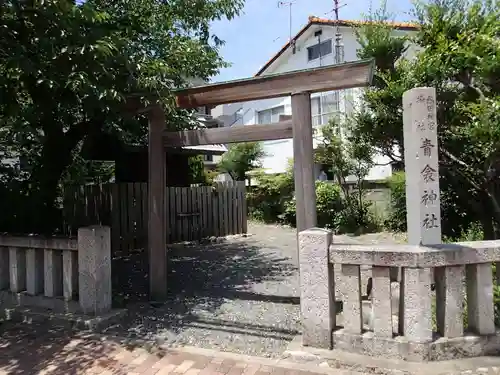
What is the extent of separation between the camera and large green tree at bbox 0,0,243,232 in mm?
4871

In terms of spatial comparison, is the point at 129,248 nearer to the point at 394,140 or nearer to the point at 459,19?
the point at 394,140

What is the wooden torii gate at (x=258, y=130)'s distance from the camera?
17.1ft

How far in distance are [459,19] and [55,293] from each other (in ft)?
26.7

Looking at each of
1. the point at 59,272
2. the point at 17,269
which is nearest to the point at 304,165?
the point at 59,272

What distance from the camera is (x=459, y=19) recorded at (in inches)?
292

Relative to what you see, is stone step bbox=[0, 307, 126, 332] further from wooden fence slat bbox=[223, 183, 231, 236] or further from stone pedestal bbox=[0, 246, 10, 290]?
wooden fence slat bbox=[223, 183, 231, 236]

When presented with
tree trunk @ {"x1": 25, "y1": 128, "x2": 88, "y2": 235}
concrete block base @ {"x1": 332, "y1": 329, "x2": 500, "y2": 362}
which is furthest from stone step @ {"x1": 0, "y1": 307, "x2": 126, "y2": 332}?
concrete block base @ {"x1": 332, "y1": 329, "x2": 500, "y2": 362}

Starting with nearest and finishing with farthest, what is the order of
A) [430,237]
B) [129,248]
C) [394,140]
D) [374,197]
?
[430,237]
[394,140]
[129,248]
[374,197]

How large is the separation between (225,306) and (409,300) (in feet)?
9.98

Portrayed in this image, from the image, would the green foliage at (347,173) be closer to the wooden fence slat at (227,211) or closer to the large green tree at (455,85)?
the wooden fence slat at (227,211)

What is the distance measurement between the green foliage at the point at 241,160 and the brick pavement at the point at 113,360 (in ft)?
52.2

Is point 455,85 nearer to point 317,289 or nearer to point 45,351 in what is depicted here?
point 317,289

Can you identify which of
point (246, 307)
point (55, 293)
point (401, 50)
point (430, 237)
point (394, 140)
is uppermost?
point (401, 50)

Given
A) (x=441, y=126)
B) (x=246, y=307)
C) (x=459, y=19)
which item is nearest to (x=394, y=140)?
(x=441, y=126)
